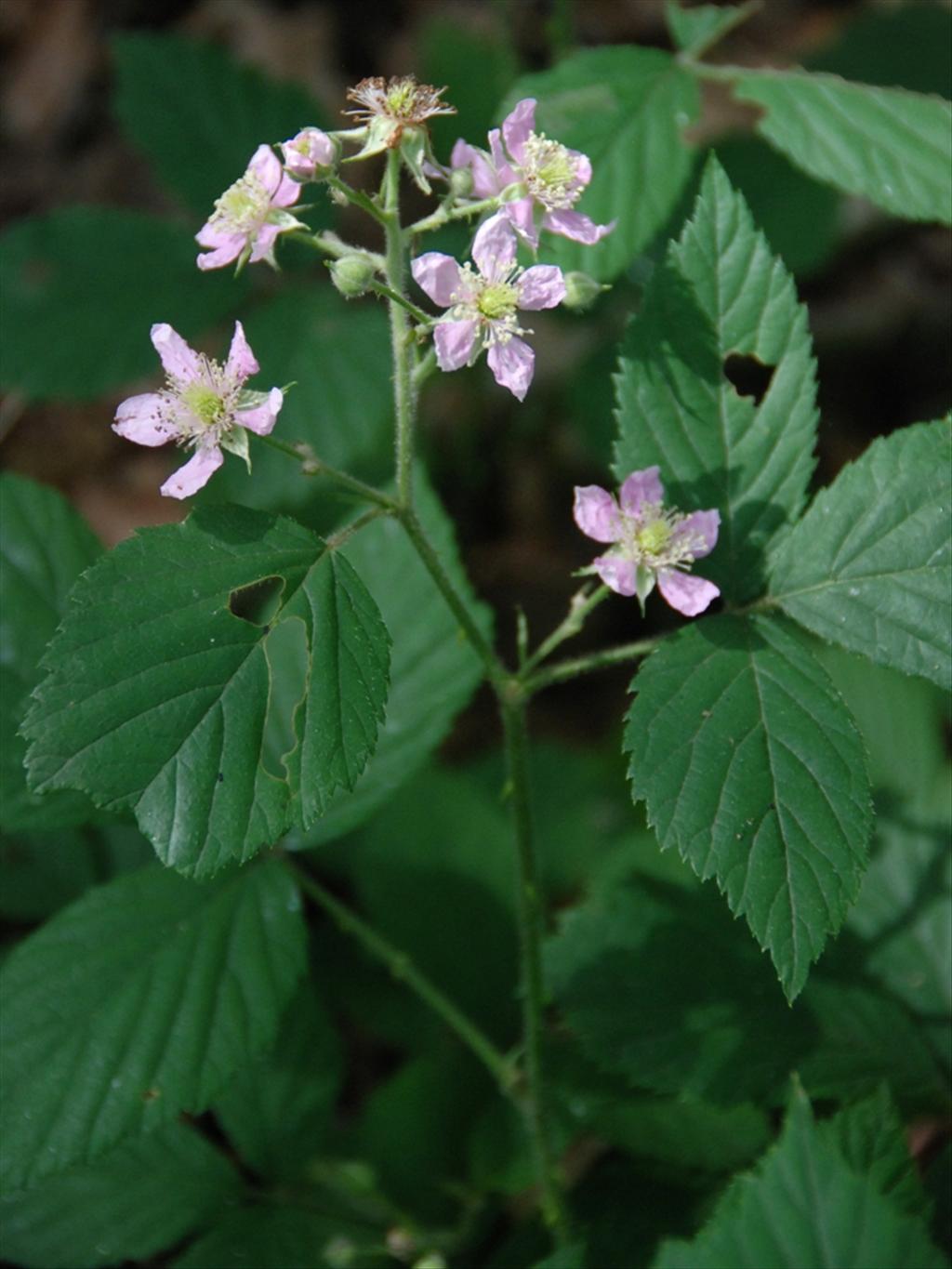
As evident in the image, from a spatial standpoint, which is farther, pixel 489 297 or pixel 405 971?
pixel 405 971

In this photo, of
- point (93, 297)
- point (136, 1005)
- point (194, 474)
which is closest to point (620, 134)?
point (194, 474)

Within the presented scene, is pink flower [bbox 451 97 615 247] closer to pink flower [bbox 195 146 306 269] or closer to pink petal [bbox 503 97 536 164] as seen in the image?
pink petal [bbox 503 97 536 164]

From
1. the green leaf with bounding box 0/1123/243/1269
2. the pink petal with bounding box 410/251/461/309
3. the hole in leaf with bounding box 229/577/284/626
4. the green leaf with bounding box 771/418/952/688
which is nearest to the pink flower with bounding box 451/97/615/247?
the pink petal with bounding box 410/251/461/309

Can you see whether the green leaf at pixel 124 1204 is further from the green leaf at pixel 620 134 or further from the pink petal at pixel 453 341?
the green leaf at pixel 620 134

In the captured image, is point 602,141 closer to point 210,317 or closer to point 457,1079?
point 210,317

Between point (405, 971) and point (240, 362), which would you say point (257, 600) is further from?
point (240, 362)

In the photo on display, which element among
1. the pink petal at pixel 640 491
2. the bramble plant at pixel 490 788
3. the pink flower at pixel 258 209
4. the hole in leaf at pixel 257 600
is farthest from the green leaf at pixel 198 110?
the pink petal at pixel 640 491
